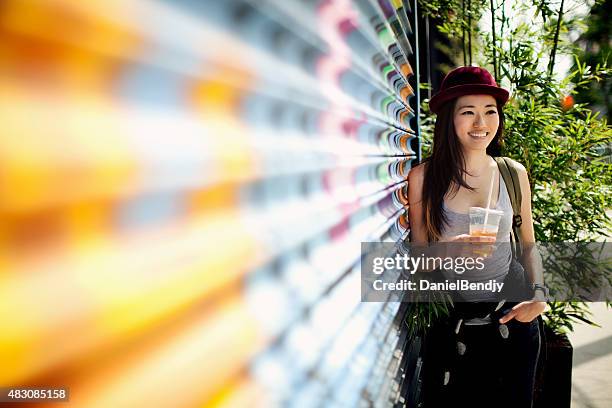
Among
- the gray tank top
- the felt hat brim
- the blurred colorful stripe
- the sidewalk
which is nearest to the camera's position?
the blurred colorful stripe

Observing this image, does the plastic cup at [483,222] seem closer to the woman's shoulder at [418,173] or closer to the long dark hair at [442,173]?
the long dark hair at [442,173]

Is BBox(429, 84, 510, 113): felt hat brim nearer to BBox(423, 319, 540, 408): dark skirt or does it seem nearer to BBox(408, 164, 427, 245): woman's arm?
BBox(408, 164, 427, 245): woman's arm

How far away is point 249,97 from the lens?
696 millimetres

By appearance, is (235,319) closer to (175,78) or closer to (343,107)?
(175,78)

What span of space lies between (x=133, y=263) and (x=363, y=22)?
1142 millimetres

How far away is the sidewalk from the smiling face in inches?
85.8

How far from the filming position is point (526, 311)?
2168mm

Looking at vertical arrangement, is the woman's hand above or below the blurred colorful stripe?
below

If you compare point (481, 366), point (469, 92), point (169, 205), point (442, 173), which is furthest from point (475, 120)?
point (169, 205)

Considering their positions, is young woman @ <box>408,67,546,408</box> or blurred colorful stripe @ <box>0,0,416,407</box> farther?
young woman @ <box>408,67,546,408</box>

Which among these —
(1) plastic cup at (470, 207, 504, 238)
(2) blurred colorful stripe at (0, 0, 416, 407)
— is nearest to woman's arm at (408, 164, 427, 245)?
(1) plastic cup at (470, 207, 504, 238)

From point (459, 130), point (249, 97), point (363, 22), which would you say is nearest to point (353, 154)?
point (363, 22)

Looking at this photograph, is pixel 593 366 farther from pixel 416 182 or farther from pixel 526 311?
pixel 416 182

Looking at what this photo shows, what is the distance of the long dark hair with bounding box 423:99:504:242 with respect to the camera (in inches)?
78.9
